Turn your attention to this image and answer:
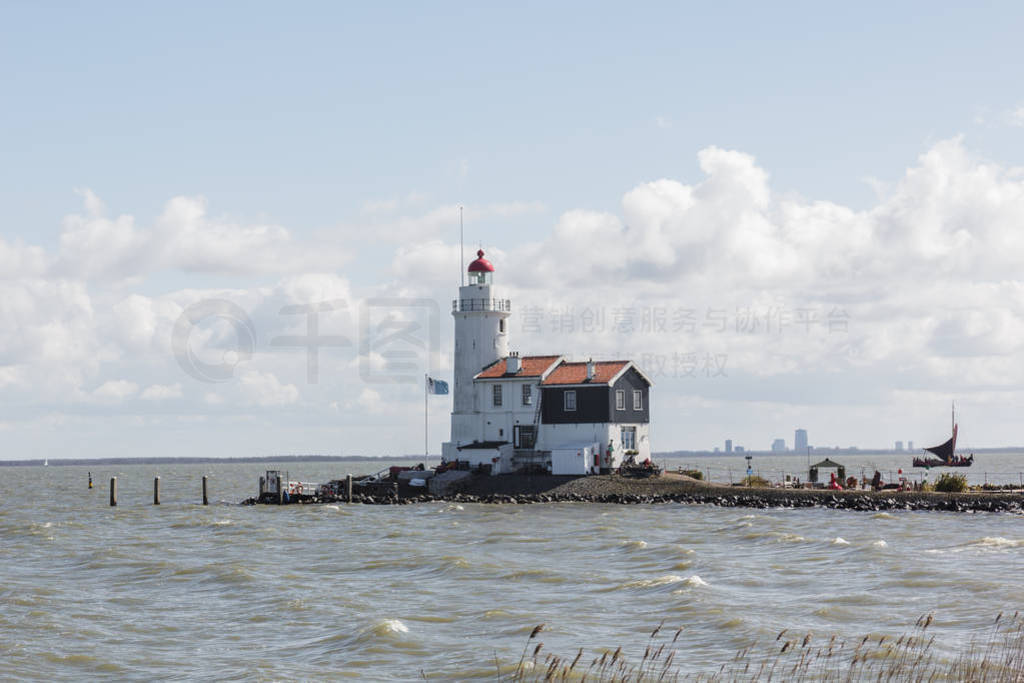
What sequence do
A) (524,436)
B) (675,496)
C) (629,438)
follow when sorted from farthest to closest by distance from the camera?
1. (524,436)
2. (629,438)
3. (675,496)

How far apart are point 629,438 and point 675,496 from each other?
6.38 meters

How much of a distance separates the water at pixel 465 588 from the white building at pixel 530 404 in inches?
389

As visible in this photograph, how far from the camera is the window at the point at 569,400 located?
6438 centimetres

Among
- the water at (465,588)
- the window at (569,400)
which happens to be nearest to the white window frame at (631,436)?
the window at (569,400)

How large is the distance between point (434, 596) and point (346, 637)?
5.85m

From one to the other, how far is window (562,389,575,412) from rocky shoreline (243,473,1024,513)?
4.61 meters

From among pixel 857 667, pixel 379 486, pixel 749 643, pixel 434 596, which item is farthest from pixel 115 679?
pixel 379 486

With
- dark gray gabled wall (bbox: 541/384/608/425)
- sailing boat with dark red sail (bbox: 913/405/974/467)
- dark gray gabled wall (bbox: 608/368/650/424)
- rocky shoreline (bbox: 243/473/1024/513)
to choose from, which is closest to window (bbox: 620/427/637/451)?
dark gray gabled wall (bbox: 608/368/650/424)

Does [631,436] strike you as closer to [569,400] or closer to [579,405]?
[579,405]

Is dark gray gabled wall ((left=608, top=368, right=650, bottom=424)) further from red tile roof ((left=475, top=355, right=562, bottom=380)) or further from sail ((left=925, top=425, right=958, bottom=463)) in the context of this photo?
sail ((left=925, top=425, right=958, bottom=463))

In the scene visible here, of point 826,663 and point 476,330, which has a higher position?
point 476,330

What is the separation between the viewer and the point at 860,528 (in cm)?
4694

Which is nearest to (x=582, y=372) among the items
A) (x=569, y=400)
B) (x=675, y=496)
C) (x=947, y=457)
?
(x=569, y=400)

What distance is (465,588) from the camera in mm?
32156
